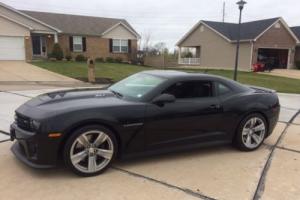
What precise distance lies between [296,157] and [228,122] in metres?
1.30

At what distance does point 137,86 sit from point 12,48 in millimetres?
24315

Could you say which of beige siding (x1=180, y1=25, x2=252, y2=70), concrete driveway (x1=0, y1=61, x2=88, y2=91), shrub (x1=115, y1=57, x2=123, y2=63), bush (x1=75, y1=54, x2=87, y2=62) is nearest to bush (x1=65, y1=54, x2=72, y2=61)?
bush (x1=75, y1=54, x2=87, y2=62)

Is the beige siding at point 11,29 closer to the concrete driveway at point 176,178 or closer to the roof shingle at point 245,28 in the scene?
the roof shingle at point 245,28

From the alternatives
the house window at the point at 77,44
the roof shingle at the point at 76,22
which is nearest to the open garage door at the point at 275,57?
the roof shingle at the point at 76,22

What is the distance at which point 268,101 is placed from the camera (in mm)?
5977

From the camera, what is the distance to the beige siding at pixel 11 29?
25.8 meters

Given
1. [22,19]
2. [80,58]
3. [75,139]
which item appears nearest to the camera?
[75,139]

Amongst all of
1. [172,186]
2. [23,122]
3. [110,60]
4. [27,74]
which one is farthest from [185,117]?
[110,60]

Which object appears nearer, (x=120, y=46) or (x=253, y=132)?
(x=253, y=132)

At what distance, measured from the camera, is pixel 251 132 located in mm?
5773

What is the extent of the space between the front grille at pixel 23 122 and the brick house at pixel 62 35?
24.2 metres

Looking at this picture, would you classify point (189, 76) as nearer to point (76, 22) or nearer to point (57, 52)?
point (57, 52)

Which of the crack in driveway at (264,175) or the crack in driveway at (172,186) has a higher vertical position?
the crack in driveway at (172,186)

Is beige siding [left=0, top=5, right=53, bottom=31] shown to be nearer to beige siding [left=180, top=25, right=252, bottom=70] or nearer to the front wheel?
beige siding [left=180, top=25, right=252, bottom=70]
